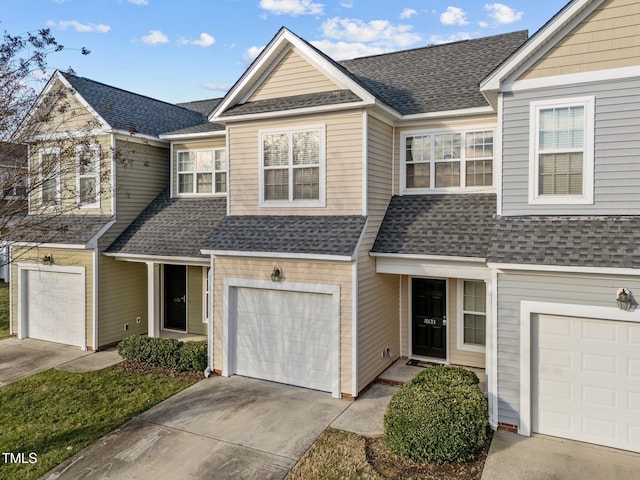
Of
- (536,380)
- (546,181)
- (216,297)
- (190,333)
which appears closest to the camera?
(536,380)

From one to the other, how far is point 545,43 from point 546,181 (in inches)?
99.2

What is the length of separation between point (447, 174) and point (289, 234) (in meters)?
4.27

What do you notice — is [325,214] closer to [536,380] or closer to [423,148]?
[423,148]

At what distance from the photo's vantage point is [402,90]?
12.1 m

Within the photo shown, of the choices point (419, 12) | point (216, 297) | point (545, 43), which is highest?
point (419, 12)

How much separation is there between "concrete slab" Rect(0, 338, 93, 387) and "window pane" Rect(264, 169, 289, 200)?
7334 mm

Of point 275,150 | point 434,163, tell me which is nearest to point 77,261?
point 275,150

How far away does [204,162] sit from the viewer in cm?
1438

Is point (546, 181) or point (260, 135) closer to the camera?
point (546, 181)

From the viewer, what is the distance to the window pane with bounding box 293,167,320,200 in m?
10.3

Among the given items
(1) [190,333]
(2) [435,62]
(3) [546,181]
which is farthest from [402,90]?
(1) [190,333]

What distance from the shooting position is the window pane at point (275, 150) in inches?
417

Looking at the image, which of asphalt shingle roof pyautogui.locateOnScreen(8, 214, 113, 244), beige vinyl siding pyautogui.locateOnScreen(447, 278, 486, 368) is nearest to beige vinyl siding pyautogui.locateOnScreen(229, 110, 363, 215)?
beige vinyl siding pyautogui.locateOnScreen(447, 278, 486, 368)

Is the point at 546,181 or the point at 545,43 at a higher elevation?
the point at 545,43
